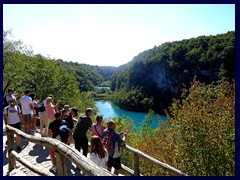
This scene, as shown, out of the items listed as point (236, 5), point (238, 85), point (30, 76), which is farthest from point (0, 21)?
point (30, 76)

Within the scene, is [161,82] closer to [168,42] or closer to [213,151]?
[168,42]

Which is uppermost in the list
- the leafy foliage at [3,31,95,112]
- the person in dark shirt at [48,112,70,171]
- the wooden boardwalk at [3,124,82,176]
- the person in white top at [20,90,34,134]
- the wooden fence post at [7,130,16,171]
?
the leafy foliage at [3,31,95,112]

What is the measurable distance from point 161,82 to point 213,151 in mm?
92658

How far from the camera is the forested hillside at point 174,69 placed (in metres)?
78.4

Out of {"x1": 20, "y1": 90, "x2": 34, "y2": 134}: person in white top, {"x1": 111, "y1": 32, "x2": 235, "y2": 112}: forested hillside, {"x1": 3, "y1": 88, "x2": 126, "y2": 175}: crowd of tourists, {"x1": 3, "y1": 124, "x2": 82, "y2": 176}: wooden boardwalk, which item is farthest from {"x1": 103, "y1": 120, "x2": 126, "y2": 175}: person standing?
{"x1": 111, "y1": 32, "x2": 235, "y2": 112}: forested hillside

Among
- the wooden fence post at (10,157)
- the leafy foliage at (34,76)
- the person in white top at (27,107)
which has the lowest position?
the wooden fence post at (10,157)

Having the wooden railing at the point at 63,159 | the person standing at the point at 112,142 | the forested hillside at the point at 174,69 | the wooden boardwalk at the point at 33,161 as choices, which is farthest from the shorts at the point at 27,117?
the forested hillside at the point at 174,69

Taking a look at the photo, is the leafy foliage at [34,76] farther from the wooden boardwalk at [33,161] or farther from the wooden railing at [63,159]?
the wooden railing at [63,159]

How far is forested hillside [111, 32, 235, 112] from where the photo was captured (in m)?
78.4

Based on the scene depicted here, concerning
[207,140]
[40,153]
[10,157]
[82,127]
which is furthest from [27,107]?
[207,140]

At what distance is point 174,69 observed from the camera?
310 ft

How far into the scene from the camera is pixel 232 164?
19.9 ft

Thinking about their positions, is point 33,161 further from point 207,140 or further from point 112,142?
point 207,140

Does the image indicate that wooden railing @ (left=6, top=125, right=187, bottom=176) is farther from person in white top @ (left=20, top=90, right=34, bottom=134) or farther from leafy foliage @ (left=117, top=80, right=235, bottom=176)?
person in white top @ (left=20, top=90, right=34, bottom=134)
